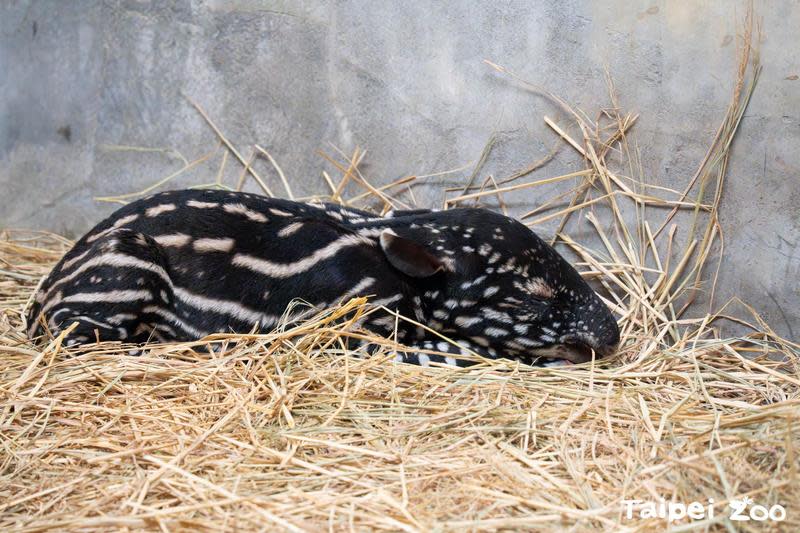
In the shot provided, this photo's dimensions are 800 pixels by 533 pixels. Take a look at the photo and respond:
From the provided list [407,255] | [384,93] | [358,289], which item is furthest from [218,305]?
[384,93]

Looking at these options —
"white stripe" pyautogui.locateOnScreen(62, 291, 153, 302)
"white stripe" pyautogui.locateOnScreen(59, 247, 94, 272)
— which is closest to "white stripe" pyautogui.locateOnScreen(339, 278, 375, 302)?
"white stripe" pyautogui.locateOnScreen(62, 291, 153, 302)

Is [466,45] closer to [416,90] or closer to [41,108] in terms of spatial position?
[416,90]

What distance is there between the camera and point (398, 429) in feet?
10.3

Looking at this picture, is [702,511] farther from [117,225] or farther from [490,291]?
[117,225]

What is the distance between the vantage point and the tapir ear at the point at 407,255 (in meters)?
3.98

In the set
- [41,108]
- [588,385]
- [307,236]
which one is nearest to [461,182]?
[307,236]

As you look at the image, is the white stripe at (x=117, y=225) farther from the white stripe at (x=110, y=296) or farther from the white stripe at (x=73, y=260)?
the white stripe at (x=110, y=296)

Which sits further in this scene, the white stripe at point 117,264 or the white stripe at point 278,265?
the white stripe at point 278,265

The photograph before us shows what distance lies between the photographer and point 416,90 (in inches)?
195

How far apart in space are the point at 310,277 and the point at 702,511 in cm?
212

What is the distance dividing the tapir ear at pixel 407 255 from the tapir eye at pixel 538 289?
503 mm

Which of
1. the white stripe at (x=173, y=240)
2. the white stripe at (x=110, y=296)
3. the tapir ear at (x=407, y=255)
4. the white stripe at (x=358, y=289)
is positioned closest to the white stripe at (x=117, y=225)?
the white stripe at (x=173, y=240)

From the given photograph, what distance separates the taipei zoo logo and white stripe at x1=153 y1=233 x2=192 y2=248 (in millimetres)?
2401

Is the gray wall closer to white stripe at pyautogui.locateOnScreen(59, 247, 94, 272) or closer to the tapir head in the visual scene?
the tapir head
